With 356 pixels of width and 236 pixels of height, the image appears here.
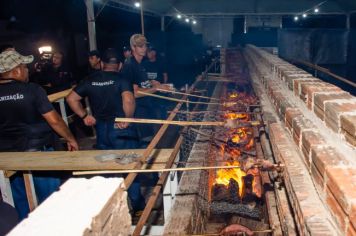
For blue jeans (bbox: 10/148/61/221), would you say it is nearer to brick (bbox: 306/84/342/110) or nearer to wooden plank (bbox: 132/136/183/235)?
wooden plank (bbox: 132/136/183/235)

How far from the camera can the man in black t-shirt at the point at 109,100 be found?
486cm

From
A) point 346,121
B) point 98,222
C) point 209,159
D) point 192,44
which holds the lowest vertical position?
point 209,159

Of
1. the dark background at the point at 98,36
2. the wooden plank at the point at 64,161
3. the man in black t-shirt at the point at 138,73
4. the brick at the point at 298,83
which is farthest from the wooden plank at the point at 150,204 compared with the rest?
the dark background at the point at 98,36

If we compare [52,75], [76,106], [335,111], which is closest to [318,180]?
[335,111]

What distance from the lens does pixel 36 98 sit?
155 inches

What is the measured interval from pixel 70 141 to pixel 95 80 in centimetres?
107

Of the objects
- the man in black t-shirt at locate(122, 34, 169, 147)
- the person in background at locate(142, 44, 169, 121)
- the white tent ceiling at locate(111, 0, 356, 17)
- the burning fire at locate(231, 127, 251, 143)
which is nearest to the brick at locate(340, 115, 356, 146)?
the man in black t-shirt at locate(122, 34, 169, 147)

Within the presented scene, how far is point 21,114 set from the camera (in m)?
3.95

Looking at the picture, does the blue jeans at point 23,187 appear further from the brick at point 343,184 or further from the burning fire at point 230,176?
the brick at point 343,184

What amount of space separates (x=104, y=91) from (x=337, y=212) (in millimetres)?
3862

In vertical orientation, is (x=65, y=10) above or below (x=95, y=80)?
above

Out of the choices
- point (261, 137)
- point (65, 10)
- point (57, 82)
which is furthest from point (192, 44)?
point (261, 137)

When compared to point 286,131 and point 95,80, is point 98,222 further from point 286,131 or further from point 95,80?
point 95,80

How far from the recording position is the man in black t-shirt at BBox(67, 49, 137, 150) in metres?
4.86
